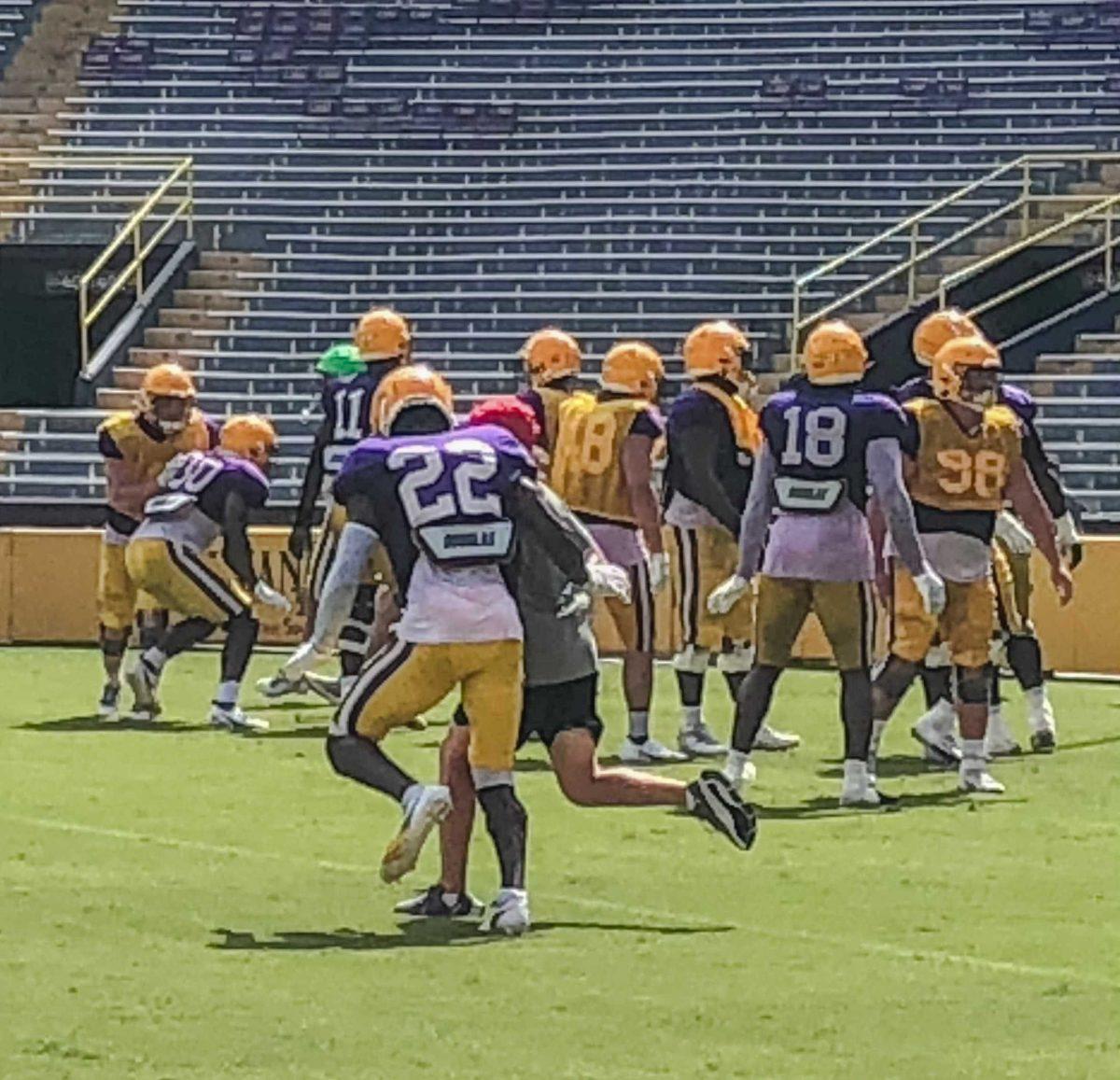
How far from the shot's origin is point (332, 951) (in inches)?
355

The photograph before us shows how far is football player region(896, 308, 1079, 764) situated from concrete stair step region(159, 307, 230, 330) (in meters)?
12.9

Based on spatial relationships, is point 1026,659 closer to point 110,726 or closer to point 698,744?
point 698,744

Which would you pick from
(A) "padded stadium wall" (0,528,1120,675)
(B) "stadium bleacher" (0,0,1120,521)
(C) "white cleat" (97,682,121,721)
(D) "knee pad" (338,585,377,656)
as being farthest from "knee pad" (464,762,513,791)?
(B) "stadium bleacher" (0,0,1120,521)

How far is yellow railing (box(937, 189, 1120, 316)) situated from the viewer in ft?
80.2

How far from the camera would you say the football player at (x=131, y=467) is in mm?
16281

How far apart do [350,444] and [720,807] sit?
606cm

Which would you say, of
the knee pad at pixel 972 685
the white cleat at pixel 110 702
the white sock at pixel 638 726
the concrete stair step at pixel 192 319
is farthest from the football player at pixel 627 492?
the concrete stair step at pixel 192 319

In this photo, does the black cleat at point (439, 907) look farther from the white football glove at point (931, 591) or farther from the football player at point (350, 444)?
the football player at point (350, 444)

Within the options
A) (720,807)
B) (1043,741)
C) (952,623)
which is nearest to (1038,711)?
(1043,741)

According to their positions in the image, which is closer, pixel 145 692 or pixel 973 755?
pixel 973 755

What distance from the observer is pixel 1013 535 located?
582 inches

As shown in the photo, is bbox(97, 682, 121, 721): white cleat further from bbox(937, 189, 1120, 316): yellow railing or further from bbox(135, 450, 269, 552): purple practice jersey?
bbox(937, 189, 1120, 316): yellow railing

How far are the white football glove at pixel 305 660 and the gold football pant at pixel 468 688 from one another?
29 cm

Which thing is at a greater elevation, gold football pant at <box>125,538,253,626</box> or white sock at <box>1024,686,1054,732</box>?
gold football pant at <box>125,538,253,626</box>
